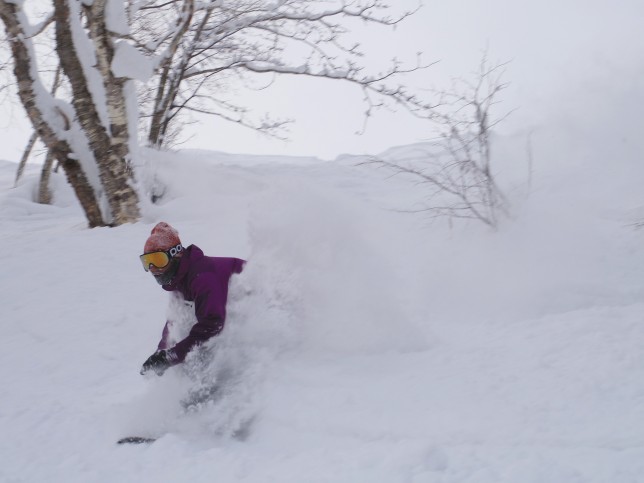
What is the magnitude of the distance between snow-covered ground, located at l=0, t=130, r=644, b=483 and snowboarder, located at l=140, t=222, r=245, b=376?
18cm

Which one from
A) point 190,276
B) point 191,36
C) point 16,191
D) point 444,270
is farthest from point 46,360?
point 16,191

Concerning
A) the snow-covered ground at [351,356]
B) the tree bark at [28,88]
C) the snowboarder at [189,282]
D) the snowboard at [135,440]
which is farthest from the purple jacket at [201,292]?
the tree bark at [28,88]

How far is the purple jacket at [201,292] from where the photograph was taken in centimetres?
347

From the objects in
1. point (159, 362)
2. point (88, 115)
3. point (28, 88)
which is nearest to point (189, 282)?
point (159, 362)

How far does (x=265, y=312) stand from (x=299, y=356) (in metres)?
0.42

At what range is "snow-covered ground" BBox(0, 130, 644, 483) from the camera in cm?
281

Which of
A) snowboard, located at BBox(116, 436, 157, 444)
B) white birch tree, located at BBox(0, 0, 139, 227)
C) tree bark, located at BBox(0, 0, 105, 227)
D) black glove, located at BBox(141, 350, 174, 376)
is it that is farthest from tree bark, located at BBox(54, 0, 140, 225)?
snowboard, located at BBox(116, 436, 157, 444)

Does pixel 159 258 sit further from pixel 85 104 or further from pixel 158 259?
pixel 85 104

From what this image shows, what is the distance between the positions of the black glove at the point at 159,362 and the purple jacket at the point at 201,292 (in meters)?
0.03

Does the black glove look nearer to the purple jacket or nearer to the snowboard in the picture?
the purple jacket

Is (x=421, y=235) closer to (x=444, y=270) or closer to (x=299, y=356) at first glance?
(x=444, y=270)

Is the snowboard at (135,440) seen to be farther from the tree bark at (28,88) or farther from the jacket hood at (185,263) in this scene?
the tree bark at (28,88)

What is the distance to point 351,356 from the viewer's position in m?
4.15

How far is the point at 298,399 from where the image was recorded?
11.8 ft
